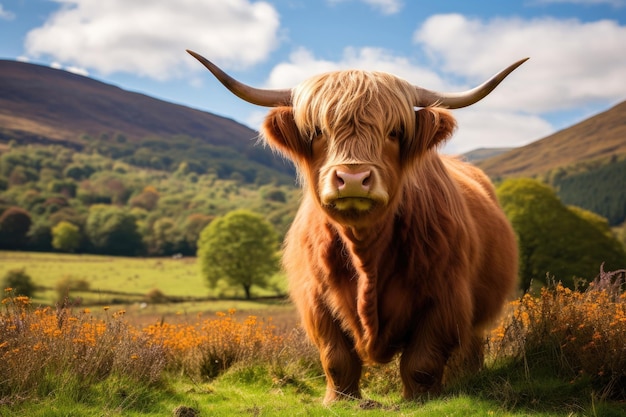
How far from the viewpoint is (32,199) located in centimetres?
9600

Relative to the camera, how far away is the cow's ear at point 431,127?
407cm

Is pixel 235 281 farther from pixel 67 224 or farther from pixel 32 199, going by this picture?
pixel 32 199

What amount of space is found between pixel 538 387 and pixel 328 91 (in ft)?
8.84

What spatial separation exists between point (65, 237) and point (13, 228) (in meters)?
7.83

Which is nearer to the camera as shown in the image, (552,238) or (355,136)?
(355,136)

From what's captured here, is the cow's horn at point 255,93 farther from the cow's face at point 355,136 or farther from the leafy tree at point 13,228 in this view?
the leafy tree at point 13,228

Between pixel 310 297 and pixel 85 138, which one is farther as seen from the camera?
pixel 85 138

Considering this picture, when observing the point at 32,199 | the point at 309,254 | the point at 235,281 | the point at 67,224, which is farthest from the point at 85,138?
the point at 309,254

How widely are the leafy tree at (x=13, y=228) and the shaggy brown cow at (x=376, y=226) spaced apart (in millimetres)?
78293

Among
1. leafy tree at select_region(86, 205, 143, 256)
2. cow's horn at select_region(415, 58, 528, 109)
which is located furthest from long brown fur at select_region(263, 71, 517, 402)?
leafy tree at select_region(86, 205, 143, 256)

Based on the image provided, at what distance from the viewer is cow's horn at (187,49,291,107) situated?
166 inches

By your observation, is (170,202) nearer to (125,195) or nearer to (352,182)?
(125,195)

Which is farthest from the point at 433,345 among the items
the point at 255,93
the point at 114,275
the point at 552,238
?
the point at 114,275

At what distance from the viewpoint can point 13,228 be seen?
75.9 m
